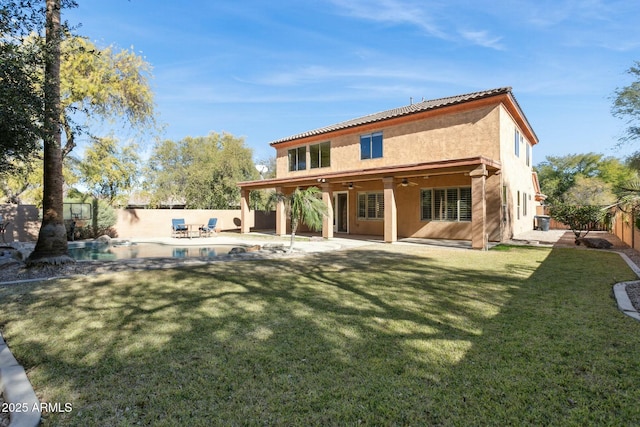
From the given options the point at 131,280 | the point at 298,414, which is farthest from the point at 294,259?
the point at 298,414

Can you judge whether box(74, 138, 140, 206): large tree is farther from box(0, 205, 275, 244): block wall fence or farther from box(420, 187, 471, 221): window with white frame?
box(420, 187, 471, 221): window with white frame

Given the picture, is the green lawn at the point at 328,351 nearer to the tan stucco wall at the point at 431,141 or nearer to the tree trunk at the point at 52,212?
the tree trunk at the point at 52,212

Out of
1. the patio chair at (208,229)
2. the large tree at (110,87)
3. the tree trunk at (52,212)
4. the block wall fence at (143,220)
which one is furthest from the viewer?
the patio chair at (208,229)

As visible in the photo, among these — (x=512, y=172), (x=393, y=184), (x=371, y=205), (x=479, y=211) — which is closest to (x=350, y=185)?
(x=371, y=205)

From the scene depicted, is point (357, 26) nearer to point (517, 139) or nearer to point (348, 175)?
point (348, 175)

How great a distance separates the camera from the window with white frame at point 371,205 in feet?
68.0

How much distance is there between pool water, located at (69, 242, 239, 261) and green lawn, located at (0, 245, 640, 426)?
6431 mm

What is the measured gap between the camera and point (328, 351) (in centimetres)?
401

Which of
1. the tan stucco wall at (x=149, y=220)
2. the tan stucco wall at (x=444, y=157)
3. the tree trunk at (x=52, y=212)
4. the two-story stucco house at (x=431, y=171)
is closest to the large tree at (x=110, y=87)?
the tan stucco wall at (x=149, y=220)

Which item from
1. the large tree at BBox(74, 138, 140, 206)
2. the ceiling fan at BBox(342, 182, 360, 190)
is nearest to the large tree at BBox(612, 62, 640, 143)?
the ceiling fan at BBox(342, 182, 360, 190)

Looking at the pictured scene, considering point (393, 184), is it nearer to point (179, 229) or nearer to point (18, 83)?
point (179, 229)

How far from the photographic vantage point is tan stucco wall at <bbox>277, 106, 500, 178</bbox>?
1600 cm

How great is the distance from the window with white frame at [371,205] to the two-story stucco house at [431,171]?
0.21 ft

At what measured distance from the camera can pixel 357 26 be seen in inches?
712
